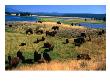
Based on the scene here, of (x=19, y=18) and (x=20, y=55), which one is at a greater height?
(x=19, y=18)

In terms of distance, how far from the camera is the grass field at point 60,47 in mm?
3002

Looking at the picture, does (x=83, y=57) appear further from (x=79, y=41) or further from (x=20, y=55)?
(x=20, y=55)

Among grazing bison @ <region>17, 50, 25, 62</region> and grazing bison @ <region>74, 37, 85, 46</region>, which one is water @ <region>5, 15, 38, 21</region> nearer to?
Result: grazing bison @ <region>17, 50, 25, 62</region>

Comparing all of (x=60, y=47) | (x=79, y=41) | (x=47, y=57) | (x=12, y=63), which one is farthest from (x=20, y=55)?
(x=79, y=41)

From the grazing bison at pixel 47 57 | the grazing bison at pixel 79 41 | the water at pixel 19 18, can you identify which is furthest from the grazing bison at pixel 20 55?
the grazing bison at pixel 79 41

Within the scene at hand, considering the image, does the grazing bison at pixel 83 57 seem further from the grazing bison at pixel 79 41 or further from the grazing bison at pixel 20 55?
the grazing bison at pixel 20 55

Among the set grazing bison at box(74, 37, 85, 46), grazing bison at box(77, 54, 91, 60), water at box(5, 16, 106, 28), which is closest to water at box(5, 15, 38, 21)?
water at box(5, 16, 106, 28)

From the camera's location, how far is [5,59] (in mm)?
3016

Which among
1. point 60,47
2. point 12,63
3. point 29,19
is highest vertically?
point 29,19

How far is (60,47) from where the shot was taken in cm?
303
